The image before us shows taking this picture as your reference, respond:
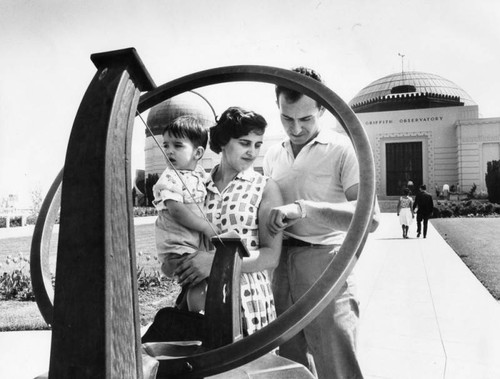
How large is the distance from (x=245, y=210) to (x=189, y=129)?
0.93 ft

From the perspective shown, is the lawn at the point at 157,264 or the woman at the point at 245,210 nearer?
the woman at the point at 245,210

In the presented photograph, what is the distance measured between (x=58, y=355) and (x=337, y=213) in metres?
0.71

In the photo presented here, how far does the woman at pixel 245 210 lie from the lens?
42.5 inches

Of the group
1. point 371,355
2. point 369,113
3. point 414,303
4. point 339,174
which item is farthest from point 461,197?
point 339,174

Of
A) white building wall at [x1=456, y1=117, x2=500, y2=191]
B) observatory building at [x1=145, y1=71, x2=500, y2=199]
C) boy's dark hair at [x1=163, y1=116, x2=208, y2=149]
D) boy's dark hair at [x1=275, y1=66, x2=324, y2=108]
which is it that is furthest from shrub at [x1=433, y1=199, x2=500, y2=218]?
boy's dark hair at [x1=163, y1=116, x2=208, y2=149]

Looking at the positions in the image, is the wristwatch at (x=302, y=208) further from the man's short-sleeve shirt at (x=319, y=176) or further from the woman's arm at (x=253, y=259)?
the man's short-sleeve shirt at (x=319, y=176)

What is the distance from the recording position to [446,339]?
10.6ft

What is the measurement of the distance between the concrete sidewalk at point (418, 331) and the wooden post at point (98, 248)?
91.3 inches

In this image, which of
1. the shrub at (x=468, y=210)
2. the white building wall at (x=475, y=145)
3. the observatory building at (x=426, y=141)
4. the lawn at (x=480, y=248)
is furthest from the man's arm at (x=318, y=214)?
the white building wall at (x=475, y=145)

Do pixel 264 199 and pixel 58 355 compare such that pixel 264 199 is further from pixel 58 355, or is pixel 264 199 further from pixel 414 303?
pixel 414 303

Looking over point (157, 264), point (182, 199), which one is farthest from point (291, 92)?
point (157, 264)

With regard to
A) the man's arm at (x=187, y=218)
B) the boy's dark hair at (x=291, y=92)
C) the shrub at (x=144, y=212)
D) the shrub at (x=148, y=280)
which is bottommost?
the shrub at (x=148, y=280)

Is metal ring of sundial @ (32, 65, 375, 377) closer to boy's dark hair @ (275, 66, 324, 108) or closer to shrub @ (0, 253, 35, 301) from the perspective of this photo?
boy's dark hair @ (275, 66, 324, 108)

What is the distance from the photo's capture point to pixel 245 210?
1133mm
